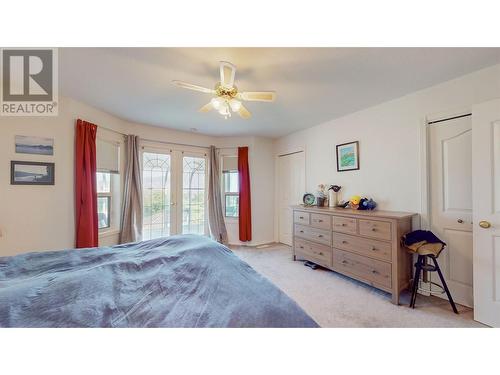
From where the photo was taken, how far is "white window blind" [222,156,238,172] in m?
4.21

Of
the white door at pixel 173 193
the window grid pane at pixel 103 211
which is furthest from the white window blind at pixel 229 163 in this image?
the window grid pane at pixel 103 211

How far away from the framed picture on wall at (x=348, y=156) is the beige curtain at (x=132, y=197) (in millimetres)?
3305

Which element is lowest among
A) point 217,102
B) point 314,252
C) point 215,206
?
point 314,252

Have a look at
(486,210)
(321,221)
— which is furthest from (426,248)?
(321,221)

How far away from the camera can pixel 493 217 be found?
1623 mm

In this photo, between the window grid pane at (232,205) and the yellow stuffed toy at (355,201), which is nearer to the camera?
the yellow stuffed toy at (355,201)

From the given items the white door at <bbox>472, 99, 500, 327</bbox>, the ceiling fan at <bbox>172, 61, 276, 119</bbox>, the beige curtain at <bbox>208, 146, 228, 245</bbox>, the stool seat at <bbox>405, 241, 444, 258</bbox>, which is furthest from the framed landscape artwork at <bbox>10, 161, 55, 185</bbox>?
the white door at <bbox>472, 99, 500, 327</bbox>

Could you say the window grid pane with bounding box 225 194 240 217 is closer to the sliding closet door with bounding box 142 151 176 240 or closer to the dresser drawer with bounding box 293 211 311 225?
the sliding closet door with bounding box 142 151 176 240

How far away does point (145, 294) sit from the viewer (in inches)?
38.7

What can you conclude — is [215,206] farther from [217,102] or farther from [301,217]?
[217,102]

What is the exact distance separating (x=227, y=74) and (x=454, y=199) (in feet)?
8.47

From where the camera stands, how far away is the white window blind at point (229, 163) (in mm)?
4215

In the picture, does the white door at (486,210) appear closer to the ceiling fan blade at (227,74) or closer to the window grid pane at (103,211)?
the ceiling fan blade at (227,74)
